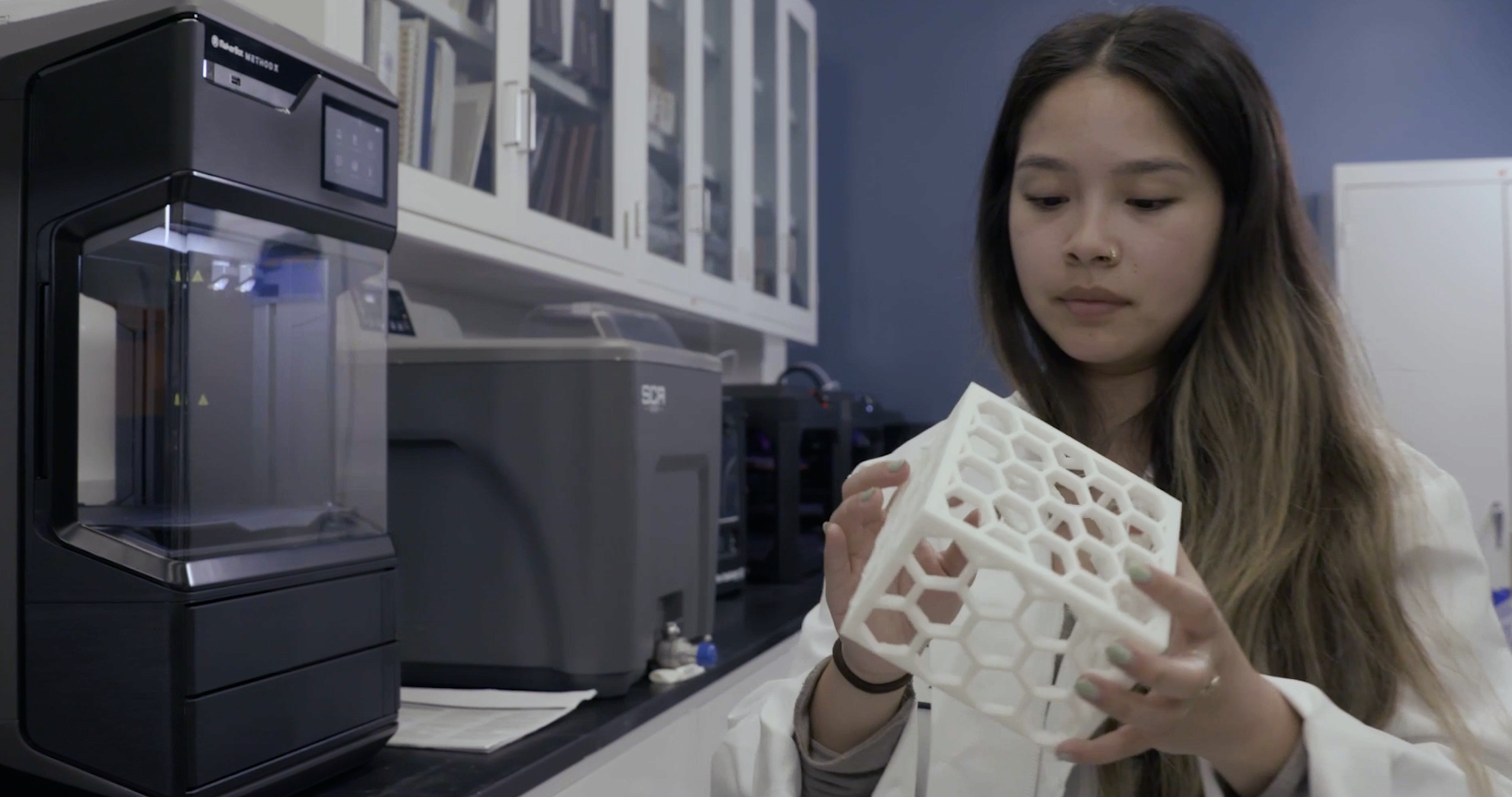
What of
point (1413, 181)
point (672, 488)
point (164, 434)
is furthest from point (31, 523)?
point (1413, 181)

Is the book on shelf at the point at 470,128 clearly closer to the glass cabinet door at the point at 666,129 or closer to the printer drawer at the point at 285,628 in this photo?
the glass cabinet door at the point at 666,129

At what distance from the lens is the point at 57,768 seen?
0.87 m

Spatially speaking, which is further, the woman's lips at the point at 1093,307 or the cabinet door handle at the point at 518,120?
the cabinet door handle at the point at 518,120

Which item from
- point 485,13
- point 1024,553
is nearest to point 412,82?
point 485,13

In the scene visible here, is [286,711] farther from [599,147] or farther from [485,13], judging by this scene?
[599,147]

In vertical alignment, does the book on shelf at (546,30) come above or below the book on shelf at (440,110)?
above

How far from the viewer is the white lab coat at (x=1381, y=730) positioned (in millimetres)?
751

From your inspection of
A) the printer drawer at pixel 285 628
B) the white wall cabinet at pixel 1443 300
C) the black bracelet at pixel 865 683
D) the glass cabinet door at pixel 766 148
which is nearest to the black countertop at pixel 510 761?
the printer drawer at pixel 285 628

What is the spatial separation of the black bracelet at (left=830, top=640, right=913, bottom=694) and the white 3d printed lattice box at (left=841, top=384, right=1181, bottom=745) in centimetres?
17

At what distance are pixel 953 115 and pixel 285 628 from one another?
9.66 feet

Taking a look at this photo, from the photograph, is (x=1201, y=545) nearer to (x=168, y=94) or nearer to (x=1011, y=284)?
(x=1011, y=284)

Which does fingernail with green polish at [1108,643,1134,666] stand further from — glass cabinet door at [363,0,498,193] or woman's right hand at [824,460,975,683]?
glass cabinet door at [363,0,498,193]

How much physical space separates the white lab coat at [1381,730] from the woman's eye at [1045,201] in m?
0.23

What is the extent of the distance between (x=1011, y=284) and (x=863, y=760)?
1.56 feet
